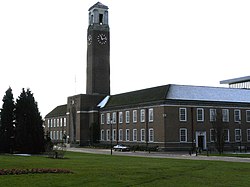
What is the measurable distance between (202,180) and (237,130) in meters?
50.7

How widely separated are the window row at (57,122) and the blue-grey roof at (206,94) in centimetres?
4301

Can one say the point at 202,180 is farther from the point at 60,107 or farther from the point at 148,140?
the point at 60,107

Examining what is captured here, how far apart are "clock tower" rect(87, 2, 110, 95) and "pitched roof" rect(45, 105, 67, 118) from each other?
57.9 ft

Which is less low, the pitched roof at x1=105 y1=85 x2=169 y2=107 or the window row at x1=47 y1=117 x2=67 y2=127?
the pitched roof at x1=105 y1=85 x2=169 y2=107

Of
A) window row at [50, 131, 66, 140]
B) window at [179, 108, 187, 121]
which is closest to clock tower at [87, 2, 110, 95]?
window row at [50, 131, 66, 140]

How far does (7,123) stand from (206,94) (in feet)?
109

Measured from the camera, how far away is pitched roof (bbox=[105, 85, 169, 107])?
220ft

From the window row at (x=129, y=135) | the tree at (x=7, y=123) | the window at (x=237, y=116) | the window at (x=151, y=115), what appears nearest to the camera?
the tree at (x=7, y=123)

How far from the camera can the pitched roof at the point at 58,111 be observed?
349ft

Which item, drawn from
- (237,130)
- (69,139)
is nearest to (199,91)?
(237,130)

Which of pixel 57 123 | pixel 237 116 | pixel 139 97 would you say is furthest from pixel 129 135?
pixel 57 123

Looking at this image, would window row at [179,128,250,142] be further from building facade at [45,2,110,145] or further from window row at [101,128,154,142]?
building facade at [45,2,110,145]

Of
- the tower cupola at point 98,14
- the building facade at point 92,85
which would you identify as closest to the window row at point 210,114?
the building facade at point 92,85

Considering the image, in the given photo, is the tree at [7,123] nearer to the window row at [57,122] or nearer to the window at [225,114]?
the window at [225,114]
